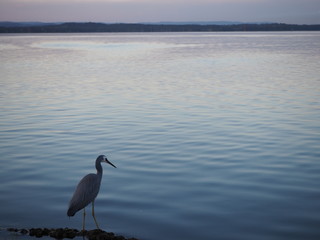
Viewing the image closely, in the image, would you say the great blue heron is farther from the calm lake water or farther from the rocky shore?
the calm lake water

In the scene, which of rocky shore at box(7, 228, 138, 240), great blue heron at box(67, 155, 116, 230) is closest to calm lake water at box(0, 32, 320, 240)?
rocky shore at box(7, 228, 138, 240)

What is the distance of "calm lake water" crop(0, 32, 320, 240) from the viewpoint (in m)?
9.00

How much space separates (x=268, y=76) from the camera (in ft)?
115

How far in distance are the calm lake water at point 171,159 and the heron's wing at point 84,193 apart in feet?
2.24

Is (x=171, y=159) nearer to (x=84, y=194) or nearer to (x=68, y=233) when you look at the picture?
(x=84, y=194)

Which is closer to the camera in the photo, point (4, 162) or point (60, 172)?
point (60, 172)

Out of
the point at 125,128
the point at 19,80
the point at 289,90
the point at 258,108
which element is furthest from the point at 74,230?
the point at 19,80

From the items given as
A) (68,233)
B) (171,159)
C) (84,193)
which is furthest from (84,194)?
(171,159)

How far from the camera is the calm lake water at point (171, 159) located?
900cm

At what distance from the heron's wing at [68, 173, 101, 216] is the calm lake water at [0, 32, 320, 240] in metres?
0.68

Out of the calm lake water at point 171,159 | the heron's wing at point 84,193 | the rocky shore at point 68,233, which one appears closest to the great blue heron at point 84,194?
the heron's wing at point 84,193

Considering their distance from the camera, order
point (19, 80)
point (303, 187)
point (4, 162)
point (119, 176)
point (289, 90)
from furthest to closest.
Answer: point (19, 80) < point (289, 90) < point (4, 162) < point (119, 176) < point (303, 187)

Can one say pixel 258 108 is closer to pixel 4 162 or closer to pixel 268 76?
pixel 4 162

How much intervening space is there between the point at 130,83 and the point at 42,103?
9.27 metres
